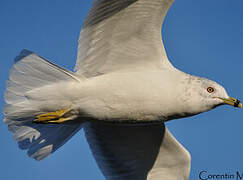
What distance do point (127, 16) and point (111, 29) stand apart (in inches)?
10.7

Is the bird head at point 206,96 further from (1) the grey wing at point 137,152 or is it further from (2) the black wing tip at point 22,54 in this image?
(2) the black wing tip at point 22,54

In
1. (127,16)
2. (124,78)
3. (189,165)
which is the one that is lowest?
(189,165)

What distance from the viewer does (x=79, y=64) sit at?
4945 millimetres

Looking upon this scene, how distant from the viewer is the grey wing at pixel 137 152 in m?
5.70

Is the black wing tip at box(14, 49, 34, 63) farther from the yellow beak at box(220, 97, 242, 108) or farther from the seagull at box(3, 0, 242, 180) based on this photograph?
the yellow beak at box(220, 97, 242, 108)

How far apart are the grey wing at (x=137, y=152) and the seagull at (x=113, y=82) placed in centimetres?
110

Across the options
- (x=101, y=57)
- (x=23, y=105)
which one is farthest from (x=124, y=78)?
(x=23, y=105)

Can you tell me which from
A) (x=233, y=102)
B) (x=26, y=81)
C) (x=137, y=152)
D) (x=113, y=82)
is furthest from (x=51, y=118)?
(x=233, y=102)

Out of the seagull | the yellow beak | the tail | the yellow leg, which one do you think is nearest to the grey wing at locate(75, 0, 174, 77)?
the seagull

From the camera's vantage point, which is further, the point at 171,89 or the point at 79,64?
the point at 79,64

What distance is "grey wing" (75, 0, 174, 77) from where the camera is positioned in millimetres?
4586

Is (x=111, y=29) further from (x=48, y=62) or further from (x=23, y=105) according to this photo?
(x=23, y=105)

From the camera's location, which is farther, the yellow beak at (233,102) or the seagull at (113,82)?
Result: the yellow beak at (233,102)

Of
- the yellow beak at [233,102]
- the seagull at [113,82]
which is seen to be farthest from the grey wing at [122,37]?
the yellow beak at [233,102]
